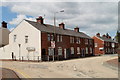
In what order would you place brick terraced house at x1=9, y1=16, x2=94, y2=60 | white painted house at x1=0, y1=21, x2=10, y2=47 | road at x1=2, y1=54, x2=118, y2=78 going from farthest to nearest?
white painted house at x1=0, y1=21, x2=10, y2=47, brick terraced house at x1=9, y1=16, x2=94, y2=60, road at x1=2, y1=54, x2=118, y2=78

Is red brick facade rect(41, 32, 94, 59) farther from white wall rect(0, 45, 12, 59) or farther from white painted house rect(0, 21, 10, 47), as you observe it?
white painted house rect(0, 21, 10, 47)

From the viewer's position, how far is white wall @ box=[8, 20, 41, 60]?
109 ft

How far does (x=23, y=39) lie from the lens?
35.7 m

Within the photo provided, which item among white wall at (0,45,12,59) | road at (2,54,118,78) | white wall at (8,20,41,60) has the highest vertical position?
white wall at (8,20,41,60)

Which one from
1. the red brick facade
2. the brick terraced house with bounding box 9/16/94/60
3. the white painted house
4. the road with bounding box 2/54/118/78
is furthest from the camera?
the white painted house

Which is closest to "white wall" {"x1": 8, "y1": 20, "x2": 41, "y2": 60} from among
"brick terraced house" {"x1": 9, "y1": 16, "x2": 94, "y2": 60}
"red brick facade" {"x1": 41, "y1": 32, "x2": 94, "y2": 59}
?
"brick terraced house" {"x1": 9, "y1": 16, "x2": 94, "y2": 60}

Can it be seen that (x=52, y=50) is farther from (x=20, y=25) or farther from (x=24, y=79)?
(x=24, y=79)

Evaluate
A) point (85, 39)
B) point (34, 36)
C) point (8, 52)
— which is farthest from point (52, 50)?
point (85, 39)

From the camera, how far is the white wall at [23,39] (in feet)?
109

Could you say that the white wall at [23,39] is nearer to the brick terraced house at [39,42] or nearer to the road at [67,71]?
the brick terraced house at [39,42]

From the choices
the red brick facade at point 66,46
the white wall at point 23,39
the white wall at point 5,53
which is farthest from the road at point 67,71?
the white wall at point 5,53

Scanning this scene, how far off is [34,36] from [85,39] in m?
20.2

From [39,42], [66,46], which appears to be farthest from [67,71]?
[66,46]

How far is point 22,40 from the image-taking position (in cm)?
3578
